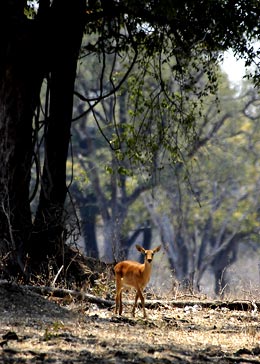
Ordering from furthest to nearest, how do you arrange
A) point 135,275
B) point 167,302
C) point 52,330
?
point 167,302 → point 135,275 → point 52,330

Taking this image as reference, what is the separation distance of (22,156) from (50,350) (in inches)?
215

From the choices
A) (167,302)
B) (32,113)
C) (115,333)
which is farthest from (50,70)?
(115,333)

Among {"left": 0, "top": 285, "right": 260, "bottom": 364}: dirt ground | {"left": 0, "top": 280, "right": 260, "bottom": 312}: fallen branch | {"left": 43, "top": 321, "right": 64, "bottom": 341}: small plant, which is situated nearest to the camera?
{"left": 0, "top": 285, "right": 260, "bottom": 364}: dirt ground

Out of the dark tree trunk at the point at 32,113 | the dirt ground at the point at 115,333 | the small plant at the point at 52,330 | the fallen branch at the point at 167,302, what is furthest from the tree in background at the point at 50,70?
the small plant at the point at 52,330

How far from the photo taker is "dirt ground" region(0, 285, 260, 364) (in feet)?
25.9

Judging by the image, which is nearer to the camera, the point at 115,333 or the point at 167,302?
the point at 115,333

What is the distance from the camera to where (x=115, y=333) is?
9.24 metres

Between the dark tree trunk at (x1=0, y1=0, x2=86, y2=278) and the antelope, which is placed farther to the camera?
the dark tree trunk at (x1=0, y1=0, x2=86, y2=278)

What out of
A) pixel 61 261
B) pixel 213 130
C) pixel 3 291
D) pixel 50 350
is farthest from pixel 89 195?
pixel 50 350

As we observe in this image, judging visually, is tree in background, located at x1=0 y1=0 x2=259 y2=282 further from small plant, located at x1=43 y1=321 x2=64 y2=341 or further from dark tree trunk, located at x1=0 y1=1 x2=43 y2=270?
small plant, located at x1=43 y1=321 x2=64 y2=341

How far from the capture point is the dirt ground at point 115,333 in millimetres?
7883

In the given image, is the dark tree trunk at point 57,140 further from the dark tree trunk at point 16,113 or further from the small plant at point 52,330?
the small plant at point 52,330

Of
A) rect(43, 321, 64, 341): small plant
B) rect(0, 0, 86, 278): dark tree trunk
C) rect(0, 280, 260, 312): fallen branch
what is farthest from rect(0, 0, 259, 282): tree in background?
rect(43, 321, 64, 341): small plant

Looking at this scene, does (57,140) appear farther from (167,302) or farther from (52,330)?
(52,330)
